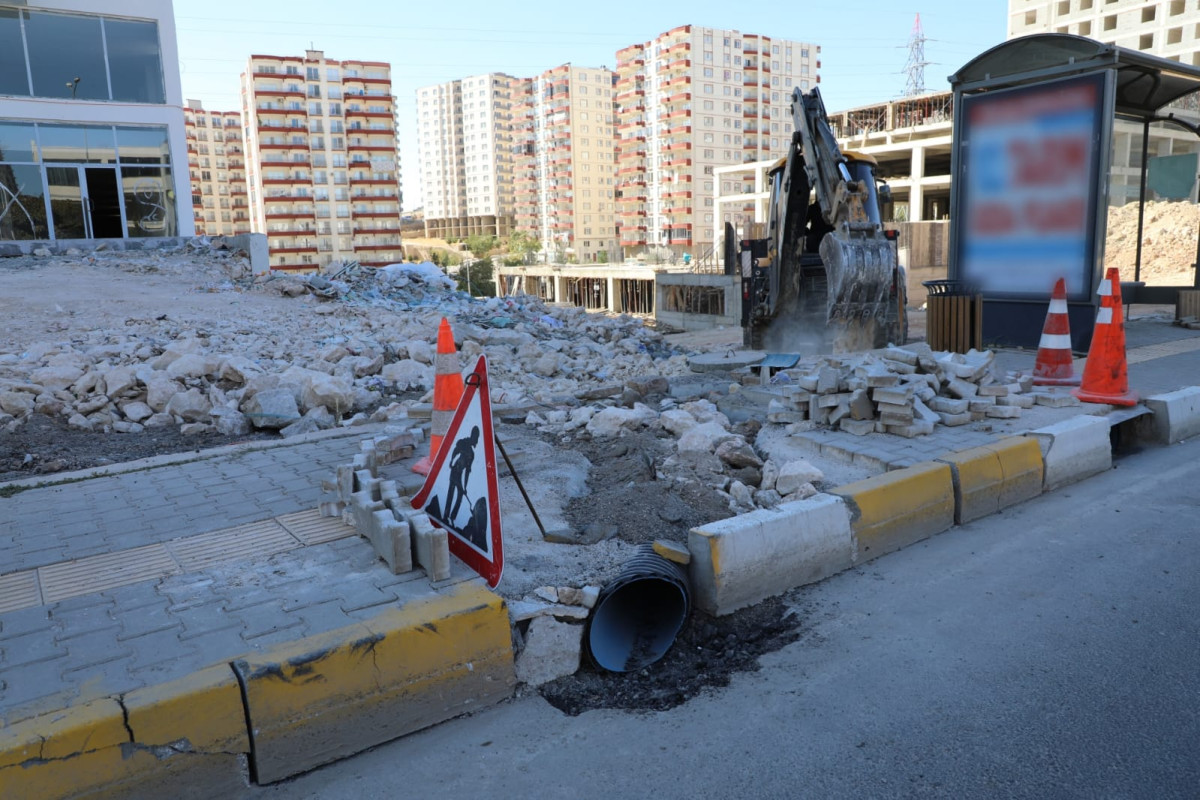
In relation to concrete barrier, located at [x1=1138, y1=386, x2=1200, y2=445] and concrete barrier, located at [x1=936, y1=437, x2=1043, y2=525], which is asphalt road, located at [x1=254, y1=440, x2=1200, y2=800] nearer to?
concrete barrier, located at [x1=936, y1=437, x2=1043, y2=525]

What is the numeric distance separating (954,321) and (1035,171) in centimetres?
244

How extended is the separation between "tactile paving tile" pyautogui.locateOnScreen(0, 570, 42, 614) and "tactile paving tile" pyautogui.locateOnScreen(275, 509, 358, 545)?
116cm

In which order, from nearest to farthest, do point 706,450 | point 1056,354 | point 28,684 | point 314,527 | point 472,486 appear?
point 28,684 → point 472,486 → point 314,527 → point 706,450 → point 1056,354

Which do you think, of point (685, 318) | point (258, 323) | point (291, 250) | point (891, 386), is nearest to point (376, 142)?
point (291, 250)

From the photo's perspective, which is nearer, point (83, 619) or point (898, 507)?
point (83, 619)

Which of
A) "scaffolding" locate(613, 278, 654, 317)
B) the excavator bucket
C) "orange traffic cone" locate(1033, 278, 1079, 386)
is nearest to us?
"orange traffic cone" locate(1033, 278, 1079, 386)

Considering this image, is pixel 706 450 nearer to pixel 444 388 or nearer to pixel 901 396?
pixel 901 396

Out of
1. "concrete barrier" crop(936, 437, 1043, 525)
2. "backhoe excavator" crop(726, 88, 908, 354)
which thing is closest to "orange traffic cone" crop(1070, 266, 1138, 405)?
"concrete barrier" crop(936, 437, 1043, 525)

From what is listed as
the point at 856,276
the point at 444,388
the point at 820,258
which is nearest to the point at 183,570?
the point at 444,388

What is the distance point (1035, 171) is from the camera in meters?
10.6

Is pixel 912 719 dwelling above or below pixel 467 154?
below

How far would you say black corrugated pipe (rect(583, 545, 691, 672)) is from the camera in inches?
141

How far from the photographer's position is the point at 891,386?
605 cm

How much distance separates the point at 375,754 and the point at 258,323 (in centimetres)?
1257
